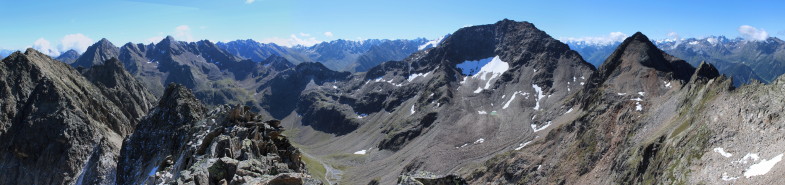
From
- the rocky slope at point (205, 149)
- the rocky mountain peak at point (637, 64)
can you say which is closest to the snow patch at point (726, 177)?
the rocky slope at point (205, 149)

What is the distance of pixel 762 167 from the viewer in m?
60.1

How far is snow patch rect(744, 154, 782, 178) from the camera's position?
194 feet

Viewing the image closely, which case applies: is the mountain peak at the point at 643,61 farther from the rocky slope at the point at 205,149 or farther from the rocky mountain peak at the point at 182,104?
the rocky slope at the point at 205,149

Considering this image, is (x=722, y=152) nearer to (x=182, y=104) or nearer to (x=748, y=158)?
(x=748, y=158)

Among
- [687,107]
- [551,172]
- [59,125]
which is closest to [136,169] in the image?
[59,125]

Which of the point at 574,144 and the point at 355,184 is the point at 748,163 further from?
the point at 355,184

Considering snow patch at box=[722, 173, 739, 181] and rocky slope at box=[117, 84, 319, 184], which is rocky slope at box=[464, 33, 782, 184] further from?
rocky slope at box=[117, 84, 319, 184]

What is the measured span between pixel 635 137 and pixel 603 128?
47.7 ft

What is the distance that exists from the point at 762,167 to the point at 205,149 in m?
63.3

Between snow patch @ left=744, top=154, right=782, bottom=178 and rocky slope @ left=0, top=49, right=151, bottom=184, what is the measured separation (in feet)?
379

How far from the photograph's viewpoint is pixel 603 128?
389ft

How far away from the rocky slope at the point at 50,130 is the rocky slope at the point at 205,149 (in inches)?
659

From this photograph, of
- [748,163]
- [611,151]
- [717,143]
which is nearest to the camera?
[748,163]

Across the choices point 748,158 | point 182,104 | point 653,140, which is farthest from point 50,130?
point 748,158
